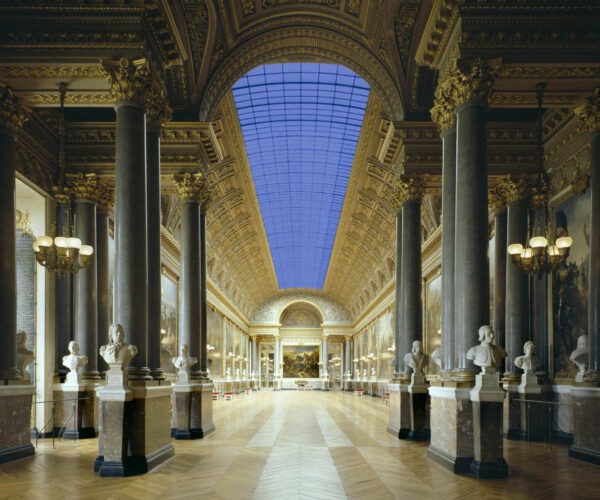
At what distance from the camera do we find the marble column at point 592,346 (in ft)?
36.7

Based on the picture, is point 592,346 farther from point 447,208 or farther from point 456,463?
point 456,463

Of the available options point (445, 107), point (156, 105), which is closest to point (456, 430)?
point (445, 107)

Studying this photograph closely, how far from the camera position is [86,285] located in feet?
52.0

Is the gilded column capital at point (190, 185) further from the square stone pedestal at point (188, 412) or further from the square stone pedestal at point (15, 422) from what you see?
the square stone pedestal at point (15, 422)

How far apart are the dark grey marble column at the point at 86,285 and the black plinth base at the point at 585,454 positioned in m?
11.1

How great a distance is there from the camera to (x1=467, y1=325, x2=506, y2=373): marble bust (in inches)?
376

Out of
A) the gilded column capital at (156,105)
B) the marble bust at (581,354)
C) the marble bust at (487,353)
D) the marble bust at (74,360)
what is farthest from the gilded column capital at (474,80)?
the marble bust at (74,360)

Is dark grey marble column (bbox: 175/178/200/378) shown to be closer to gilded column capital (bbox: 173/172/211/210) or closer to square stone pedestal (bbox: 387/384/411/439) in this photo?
gilded column capital (bbox: 173/172/211/210)

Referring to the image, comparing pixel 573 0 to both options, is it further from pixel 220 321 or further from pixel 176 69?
pixel 220 321

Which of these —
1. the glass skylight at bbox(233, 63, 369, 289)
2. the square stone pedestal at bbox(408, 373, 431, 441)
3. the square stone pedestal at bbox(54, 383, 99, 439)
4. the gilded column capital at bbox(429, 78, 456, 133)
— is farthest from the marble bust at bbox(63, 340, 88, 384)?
the glass skylight at bbox(233, 63, 369, 289)

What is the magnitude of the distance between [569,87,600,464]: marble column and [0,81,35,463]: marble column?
10468 mm

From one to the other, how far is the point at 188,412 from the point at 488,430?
317 inches

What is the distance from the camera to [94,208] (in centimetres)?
1636

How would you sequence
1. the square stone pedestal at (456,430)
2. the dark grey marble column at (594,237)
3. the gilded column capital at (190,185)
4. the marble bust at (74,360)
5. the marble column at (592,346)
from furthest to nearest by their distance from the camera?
the gilded column capital at (190,185)
the marble bust at (74,360)
the dark grey marble column at (594,237)
the marble column at (592,346)
the square stone pedestal at (456,430)
